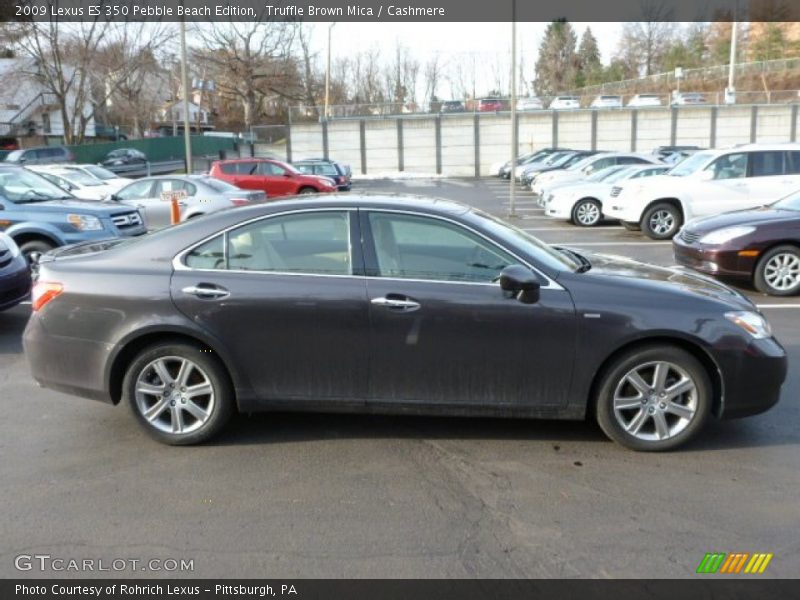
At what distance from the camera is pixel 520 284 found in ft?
13.9

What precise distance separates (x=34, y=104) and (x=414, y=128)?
117ft

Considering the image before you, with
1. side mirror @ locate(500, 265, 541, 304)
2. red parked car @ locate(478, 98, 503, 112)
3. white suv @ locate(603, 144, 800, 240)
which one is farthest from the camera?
red parked car @ locate(478, 98, 503, 112)

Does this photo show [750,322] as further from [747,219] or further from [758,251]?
[747,219]

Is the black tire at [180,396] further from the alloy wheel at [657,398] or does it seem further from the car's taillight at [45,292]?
the alloy wheel at [657,398]

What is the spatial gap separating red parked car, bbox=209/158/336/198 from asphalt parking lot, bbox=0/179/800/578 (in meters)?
18.3

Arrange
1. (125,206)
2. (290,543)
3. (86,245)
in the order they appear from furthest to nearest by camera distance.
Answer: (125,206) < (86,245) < (290,543)

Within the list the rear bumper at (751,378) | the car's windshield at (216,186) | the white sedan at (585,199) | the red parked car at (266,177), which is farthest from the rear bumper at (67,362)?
the red parked car at (266,177)

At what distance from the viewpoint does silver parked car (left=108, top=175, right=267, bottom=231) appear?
15508 millimetres

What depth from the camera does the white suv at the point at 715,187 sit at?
1366 centimetres

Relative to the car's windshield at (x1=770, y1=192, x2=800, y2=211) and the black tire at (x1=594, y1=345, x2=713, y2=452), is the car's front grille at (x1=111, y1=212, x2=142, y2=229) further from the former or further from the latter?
the car's windshield at (x1=770, y1=192, x2=800, y2=211)

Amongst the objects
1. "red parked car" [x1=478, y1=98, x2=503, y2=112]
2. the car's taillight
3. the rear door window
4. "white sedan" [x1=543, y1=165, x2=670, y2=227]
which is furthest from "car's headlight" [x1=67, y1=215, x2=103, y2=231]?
"red parked car" [x1=478, y1=98, x2=503, y2=112]

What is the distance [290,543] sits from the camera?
3.44 meters
